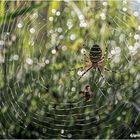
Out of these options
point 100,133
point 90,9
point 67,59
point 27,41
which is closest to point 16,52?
point 27,41

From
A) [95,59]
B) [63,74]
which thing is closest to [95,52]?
[95,59]

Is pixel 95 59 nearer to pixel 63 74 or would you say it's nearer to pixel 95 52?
pixel 95 52

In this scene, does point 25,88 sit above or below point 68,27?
below

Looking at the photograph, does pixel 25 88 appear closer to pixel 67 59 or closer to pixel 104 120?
pixel 67 59
